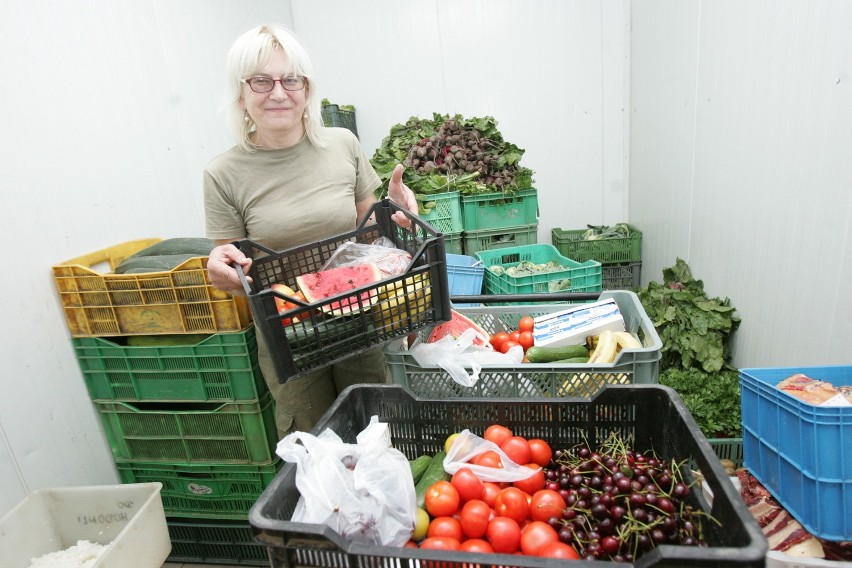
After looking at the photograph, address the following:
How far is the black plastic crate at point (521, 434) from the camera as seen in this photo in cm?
85

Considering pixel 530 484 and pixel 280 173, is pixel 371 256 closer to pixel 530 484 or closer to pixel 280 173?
pixel 280 173

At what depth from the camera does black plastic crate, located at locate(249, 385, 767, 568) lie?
85 cm

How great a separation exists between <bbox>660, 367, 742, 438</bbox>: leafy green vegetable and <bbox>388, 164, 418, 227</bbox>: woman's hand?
1.74m

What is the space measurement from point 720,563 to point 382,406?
909 mm

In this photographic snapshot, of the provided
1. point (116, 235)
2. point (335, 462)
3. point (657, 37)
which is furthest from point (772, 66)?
point (116, 235)

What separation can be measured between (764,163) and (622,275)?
2114 mm

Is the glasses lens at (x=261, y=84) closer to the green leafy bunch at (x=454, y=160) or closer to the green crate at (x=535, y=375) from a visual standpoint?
the green crate at (x=535, y=375)

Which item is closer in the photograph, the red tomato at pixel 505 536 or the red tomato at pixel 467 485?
the red tomato at pixel 505 536

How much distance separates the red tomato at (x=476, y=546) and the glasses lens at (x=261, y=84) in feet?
5.17

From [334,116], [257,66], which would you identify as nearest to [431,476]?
[257,66]

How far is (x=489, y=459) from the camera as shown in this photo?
1.28 meters

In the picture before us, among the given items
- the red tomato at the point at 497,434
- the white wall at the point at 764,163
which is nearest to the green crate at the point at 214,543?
the red tomato at the point at 497,434

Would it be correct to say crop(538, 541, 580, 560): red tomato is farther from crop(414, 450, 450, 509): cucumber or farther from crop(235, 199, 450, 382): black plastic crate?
crop(235, 199, 450, 382): black plastic crate

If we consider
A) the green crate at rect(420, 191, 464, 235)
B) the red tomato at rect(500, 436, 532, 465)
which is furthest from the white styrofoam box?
the green crate at rect(420, 191, 464, 235)
